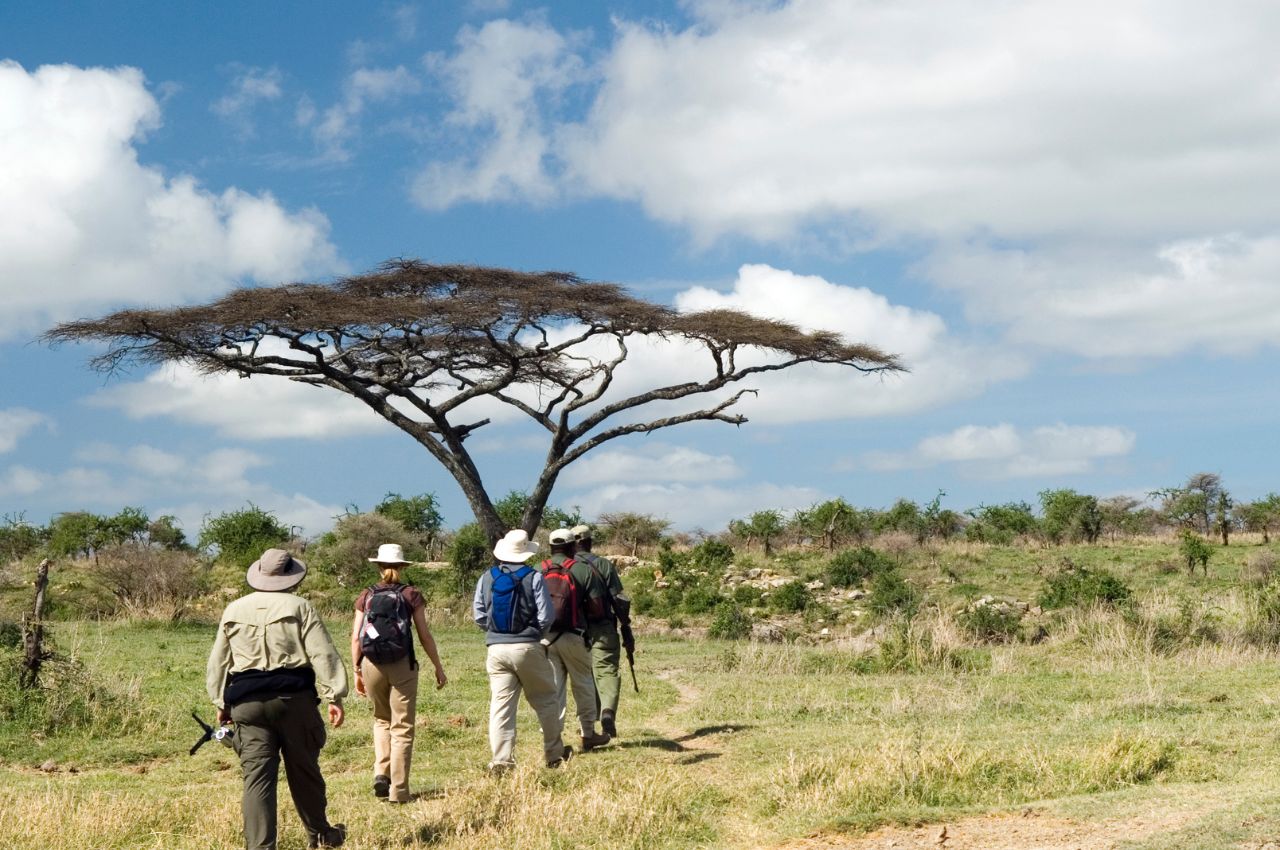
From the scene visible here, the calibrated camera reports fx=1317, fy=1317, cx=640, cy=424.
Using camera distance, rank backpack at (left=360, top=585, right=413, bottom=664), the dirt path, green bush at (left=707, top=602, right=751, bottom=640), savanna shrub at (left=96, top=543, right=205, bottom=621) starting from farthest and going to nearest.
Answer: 1. savanna shrub at (left=96, top=543, right=205, bottom=621)
2. green bush at (left=707, top=602, right=751, bottom=640)
3. backpack at (left=360, top=585, right=413, bottom=664)
4. the dirt path

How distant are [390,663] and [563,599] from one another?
62.9 inches

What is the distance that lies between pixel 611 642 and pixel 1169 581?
66.4 feet

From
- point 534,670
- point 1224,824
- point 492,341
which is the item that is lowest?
point 1224,824

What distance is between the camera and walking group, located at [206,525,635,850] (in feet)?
22.7

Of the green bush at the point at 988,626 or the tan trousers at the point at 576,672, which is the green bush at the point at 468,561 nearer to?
the green bush at the point at 988,626

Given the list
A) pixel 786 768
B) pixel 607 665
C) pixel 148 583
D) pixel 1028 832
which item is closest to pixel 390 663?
pixel 607 665

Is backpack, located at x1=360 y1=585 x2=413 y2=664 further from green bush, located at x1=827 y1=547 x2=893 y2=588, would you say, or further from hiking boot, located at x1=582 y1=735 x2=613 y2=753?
green bush, located at x1=827 y1=547 x2=893 y2=588

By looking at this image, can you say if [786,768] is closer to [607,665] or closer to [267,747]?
[607,665]

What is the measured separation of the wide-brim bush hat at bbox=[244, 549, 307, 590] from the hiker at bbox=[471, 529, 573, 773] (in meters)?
1.89

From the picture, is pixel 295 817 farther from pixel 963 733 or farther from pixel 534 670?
pixel 963 733

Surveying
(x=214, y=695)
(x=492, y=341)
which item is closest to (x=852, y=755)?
(x=214, y=695)

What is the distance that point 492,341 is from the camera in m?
25.5

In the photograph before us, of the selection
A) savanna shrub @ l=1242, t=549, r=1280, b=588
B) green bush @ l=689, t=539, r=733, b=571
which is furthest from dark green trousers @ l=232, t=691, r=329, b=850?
green bush @ l=689, t=539, r=733, b=571

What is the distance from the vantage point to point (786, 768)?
8.60m
